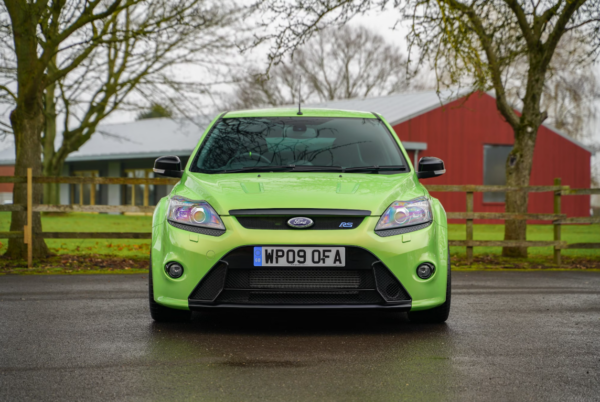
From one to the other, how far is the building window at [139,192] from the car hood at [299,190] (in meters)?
29.0

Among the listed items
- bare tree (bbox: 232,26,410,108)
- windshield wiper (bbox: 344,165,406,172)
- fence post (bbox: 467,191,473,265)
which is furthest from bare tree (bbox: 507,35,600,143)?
windshield wiper (bbox: 344,165,406,172)

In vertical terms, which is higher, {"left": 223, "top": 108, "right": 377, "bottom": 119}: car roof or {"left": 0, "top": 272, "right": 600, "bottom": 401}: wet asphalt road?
{"left": 223, "top": 108, "right": 377, "bottom": 119}: car roof

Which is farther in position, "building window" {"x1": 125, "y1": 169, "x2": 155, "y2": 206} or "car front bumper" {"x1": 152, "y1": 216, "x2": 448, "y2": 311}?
"building window" {"x1": 125, "y1": 169, "x2": 155, "y2": 206}

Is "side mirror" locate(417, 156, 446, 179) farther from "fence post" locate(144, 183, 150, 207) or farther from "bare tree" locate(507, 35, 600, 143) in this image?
"bare tree" locate(507, 35, 600, 143)

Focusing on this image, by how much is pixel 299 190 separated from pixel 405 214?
759 millimetres

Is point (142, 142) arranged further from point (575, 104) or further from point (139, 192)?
point (575, 104)

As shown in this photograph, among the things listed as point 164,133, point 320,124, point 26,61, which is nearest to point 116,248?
point 26,61

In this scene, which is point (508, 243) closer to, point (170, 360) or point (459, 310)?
point (459, 310)

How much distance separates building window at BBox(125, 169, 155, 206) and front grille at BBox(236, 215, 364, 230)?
29.5m

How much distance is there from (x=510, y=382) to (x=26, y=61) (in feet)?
31.7

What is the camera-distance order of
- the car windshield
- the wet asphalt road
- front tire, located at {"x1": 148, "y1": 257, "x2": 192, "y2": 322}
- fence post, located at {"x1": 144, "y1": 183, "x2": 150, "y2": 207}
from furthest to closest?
fence post, located at {"x1": 144, "y1": 183, "x2": 150, "y2": 207}
the car windshield
front tire, located at {"x1": 148, "y1": 257, "x2": 192, "y2": 322}
the wet asphalt road

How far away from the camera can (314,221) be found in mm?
5125

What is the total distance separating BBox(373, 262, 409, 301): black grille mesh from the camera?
509 cm

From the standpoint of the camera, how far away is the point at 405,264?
5141mm
